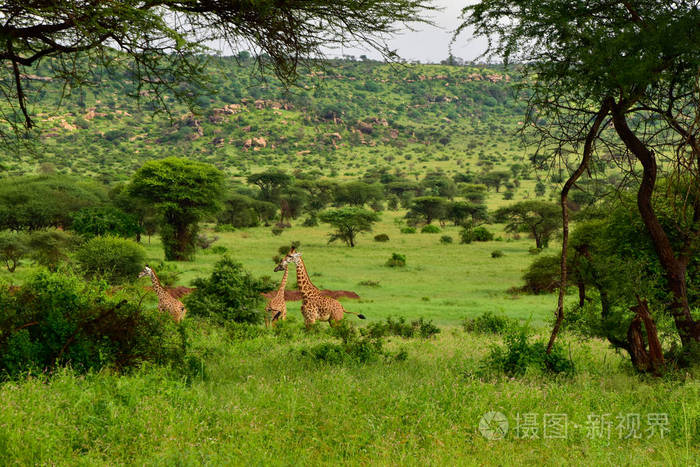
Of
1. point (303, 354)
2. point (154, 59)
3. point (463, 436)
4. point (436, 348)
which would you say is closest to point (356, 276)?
point (436, 348)

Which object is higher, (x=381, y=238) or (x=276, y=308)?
(x=276, y=308)

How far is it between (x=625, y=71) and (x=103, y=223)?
1226 inches

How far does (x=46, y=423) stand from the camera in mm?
4016

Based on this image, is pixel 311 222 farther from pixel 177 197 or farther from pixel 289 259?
pixel 289 259

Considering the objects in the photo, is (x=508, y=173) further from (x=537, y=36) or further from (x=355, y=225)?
(x=537, y=36)

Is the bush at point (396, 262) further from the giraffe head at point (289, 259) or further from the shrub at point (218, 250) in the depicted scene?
the giraffe head at point (289, 259)

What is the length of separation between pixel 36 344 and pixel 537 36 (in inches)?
295

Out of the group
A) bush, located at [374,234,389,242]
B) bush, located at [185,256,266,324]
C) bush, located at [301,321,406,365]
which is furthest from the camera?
bush, located at [374,234,389,242]

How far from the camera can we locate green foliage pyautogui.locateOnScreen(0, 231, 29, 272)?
24609mm

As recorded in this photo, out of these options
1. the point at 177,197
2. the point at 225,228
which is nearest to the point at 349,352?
the point at 177,197

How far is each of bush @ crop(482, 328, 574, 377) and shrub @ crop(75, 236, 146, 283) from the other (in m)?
16.9

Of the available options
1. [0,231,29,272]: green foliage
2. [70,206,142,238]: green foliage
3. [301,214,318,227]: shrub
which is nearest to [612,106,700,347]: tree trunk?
[0,231,29,272]: green foliage

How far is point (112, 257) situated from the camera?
20859mm

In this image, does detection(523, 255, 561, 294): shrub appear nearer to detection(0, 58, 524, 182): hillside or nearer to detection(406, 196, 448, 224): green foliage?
detection(406, 196, 448, 224): green foliage
